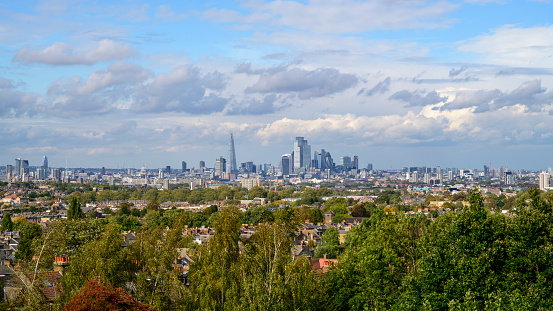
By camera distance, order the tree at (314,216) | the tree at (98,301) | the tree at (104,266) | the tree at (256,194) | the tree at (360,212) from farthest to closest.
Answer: the tree at (256,194)
the tree at (360,212)
the tree at (314,216)
the tree at (104,266)
the tree at (98,301)

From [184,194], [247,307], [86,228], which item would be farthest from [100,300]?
[184,194]

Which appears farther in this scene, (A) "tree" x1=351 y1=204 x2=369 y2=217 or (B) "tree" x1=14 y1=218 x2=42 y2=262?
(A) "tree" x1=351 y1=204 x2=369 y2=217

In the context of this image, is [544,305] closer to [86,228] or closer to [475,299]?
[475,299]

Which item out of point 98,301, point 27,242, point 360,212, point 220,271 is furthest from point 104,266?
point 360,212

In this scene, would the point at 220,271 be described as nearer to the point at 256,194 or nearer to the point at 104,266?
the point at 104,266

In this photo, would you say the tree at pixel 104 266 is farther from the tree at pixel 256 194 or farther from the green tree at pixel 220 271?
the tree at pixel 256 194

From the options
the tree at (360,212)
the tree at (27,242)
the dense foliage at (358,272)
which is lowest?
the tree at (360,212)

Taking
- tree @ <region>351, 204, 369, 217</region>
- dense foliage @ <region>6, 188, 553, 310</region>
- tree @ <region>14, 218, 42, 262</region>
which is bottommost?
tree @ <region>351, 204, 369, 217</region>

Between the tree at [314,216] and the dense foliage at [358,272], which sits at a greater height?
the dense foliage at [358,272]

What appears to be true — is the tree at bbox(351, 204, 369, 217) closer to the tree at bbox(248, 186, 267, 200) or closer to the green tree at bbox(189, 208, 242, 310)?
the green tree at bbox(189, 208, 242, 310)

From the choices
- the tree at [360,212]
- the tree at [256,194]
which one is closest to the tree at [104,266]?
the tree at [360,212]

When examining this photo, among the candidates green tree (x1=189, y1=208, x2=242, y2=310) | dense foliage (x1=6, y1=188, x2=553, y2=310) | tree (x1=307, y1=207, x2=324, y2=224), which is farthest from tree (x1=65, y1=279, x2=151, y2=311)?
tree (x1=307, y1=207, x2=324, y2=224)

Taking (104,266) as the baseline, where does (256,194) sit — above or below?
below

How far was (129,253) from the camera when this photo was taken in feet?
70.3
